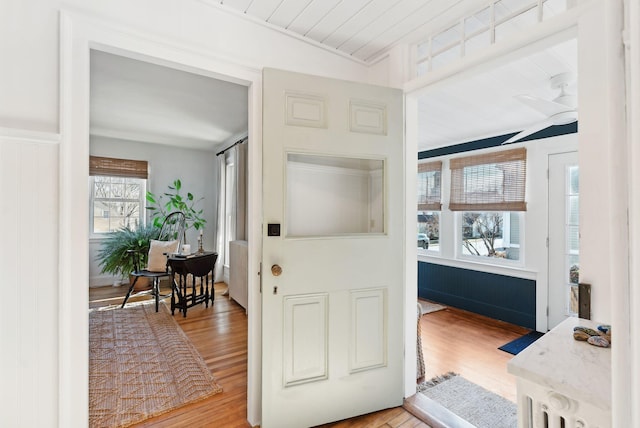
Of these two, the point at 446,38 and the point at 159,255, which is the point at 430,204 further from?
the point at 159,255

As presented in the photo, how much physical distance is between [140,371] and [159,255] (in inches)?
82.3

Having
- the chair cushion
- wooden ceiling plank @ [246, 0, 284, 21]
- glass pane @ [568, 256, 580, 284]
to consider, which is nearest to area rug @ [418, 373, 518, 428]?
glass pane @ [568, 256, 580, 284]

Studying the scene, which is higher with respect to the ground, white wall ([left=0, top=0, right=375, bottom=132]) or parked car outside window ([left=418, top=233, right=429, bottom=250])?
white wall ([left=0, top=0, right=375, bottom=132])

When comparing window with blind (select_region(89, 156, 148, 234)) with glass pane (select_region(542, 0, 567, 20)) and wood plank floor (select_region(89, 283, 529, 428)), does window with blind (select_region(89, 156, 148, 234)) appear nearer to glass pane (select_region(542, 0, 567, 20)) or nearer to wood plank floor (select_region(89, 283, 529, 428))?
wood plank floor (select_region(89, 283, 529, 428))

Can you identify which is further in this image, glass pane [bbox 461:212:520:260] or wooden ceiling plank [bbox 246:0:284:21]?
glass pane [bbox 461:212:520:260]

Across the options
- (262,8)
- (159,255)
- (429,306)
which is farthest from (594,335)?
(159,255)

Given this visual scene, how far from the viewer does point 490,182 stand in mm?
3988

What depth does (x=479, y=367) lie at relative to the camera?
2.62 meters

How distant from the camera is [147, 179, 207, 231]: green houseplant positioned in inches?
206

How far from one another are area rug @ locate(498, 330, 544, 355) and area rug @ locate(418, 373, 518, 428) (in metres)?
0.91
